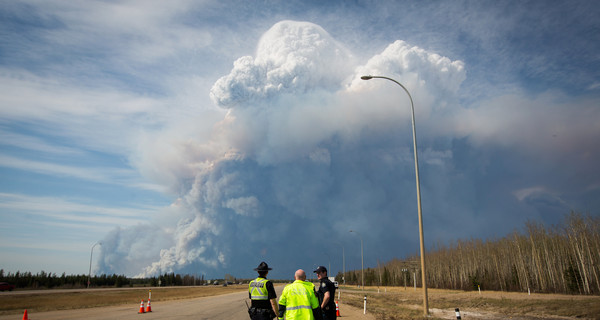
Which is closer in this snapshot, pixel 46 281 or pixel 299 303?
pixel 299 303

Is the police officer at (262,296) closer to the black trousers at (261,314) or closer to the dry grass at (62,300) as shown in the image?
the black trousers at (261,314)

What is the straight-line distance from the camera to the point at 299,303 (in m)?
6.66

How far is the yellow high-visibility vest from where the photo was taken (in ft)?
21.7

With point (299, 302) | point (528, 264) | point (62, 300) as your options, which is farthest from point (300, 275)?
point (528, 264)

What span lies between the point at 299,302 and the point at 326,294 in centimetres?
135

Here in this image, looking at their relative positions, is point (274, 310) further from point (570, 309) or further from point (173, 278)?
point (173, 278)

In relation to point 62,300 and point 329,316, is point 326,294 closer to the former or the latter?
point 329,316

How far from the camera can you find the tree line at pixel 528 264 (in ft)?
155

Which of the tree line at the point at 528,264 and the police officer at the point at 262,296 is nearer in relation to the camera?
the police officer at the point at 262,296

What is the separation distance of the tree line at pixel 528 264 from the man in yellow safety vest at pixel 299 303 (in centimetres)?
5107

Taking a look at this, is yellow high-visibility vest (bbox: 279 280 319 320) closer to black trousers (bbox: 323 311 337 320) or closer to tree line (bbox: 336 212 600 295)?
black trousers (bbox: 323 311 337 320)

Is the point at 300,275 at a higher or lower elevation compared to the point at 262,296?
higher

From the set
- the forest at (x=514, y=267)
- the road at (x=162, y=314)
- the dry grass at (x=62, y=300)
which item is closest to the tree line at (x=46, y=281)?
the forest at (x=514, y=267)

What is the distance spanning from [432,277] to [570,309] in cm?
8303
